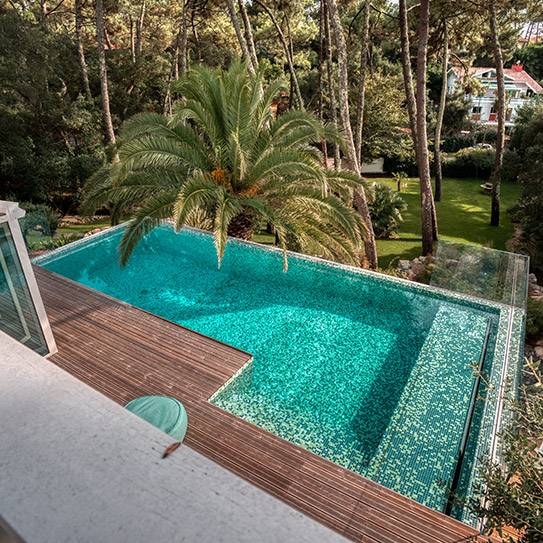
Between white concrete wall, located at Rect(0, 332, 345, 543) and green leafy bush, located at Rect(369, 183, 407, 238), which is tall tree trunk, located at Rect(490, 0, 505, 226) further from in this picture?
white concrete wall, located at Rect(0, 332, 345, 543)

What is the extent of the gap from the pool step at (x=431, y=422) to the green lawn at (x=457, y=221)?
6.39 meters

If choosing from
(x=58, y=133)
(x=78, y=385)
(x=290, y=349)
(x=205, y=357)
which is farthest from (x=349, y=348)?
(x=58, y=133)

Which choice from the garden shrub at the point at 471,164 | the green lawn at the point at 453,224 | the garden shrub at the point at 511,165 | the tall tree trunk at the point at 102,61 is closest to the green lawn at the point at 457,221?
the green lawn at the point at 453,224

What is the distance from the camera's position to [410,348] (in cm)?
623

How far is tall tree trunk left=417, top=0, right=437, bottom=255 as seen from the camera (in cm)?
1079

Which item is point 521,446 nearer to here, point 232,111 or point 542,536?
point 542,536

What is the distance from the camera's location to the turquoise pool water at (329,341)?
439cm

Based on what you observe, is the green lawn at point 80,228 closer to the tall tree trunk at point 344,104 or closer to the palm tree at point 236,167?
the palm tree at point 236,167

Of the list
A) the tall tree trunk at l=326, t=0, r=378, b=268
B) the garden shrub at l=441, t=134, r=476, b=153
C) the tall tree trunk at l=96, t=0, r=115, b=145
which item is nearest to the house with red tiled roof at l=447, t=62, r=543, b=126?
the garden shrub at l=441, t=134, r=476, b=153

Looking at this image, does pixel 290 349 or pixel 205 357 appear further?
pixel 290 349

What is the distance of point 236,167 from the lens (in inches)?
287

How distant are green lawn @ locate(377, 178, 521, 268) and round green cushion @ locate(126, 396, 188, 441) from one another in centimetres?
977

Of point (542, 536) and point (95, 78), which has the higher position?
point (95, 78)

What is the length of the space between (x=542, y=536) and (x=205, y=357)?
3674 mm
